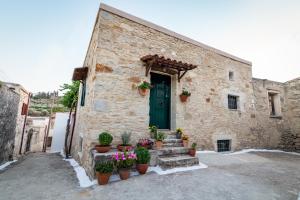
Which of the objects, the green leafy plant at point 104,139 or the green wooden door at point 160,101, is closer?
the green leafy plant at point 104,139

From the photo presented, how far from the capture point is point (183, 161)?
422cm

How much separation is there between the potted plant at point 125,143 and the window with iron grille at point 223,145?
14.2ft

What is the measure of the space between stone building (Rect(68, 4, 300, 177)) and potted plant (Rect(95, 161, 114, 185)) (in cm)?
68

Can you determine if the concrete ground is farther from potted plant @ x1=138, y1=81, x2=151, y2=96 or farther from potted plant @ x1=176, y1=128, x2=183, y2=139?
potted plant @ x1=138, y1=81, x2=151, y2=96

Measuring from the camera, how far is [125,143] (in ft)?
14.2

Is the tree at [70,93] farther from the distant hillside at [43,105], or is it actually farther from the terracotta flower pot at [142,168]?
the distant hillside at [43,105]

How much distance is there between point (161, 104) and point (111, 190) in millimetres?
3476

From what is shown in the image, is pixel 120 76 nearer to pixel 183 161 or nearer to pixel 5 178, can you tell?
pixel 183 161

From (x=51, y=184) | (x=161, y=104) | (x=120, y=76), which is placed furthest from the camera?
(x=161, y=104)

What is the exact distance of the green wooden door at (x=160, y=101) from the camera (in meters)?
5.73

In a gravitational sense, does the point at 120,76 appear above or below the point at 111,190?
above

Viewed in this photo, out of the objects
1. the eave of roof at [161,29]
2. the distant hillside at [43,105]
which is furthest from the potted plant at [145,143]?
the distant hillside at [43,105]

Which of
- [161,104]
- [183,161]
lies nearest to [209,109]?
[161,104]

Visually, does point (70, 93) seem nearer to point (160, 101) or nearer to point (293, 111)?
point (160, 101)
